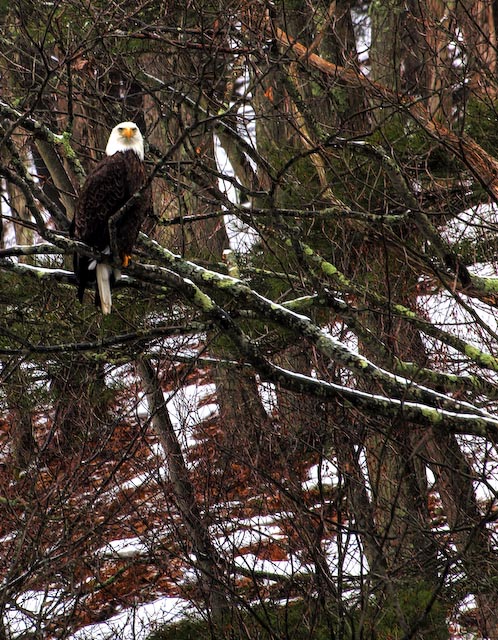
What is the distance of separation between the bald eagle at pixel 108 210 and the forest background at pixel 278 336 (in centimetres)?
14

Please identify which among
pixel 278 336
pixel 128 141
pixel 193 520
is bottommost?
pixel 193 520

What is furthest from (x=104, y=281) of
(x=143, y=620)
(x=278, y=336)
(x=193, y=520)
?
(x=143, y=620)

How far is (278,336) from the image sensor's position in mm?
7598

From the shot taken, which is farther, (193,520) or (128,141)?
(193,520)

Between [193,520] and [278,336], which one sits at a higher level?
[278,336]

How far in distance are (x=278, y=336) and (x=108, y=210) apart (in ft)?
10.8

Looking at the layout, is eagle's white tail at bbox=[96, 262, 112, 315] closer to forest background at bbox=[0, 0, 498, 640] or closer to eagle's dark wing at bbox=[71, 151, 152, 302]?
eagle's dark wing at bbox=[71, 151, 152, 302]

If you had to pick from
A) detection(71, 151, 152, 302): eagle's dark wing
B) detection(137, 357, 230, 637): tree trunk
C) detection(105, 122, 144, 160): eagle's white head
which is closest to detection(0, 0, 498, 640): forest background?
detection(137, 357, 230, 637): tree trunk

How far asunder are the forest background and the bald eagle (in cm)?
14

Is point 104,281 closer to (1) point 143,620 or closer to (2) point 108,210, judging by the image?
(2) point 108,210

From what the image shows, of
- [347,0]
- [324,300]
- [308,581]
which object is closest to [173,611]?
[308,581]

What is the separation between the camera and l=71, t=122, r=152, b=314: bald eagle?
14.4 ft

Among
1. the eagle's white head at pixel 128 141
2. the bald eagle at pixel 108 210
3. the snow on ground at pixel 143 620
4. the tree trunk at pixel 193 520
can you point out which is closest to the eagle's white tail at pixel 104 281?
the bald eagle at pixel 108 210

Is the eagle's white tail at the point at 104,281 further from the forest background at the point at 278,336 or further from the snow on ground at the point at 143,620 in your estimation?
the snow on ground at the point at 143,620
